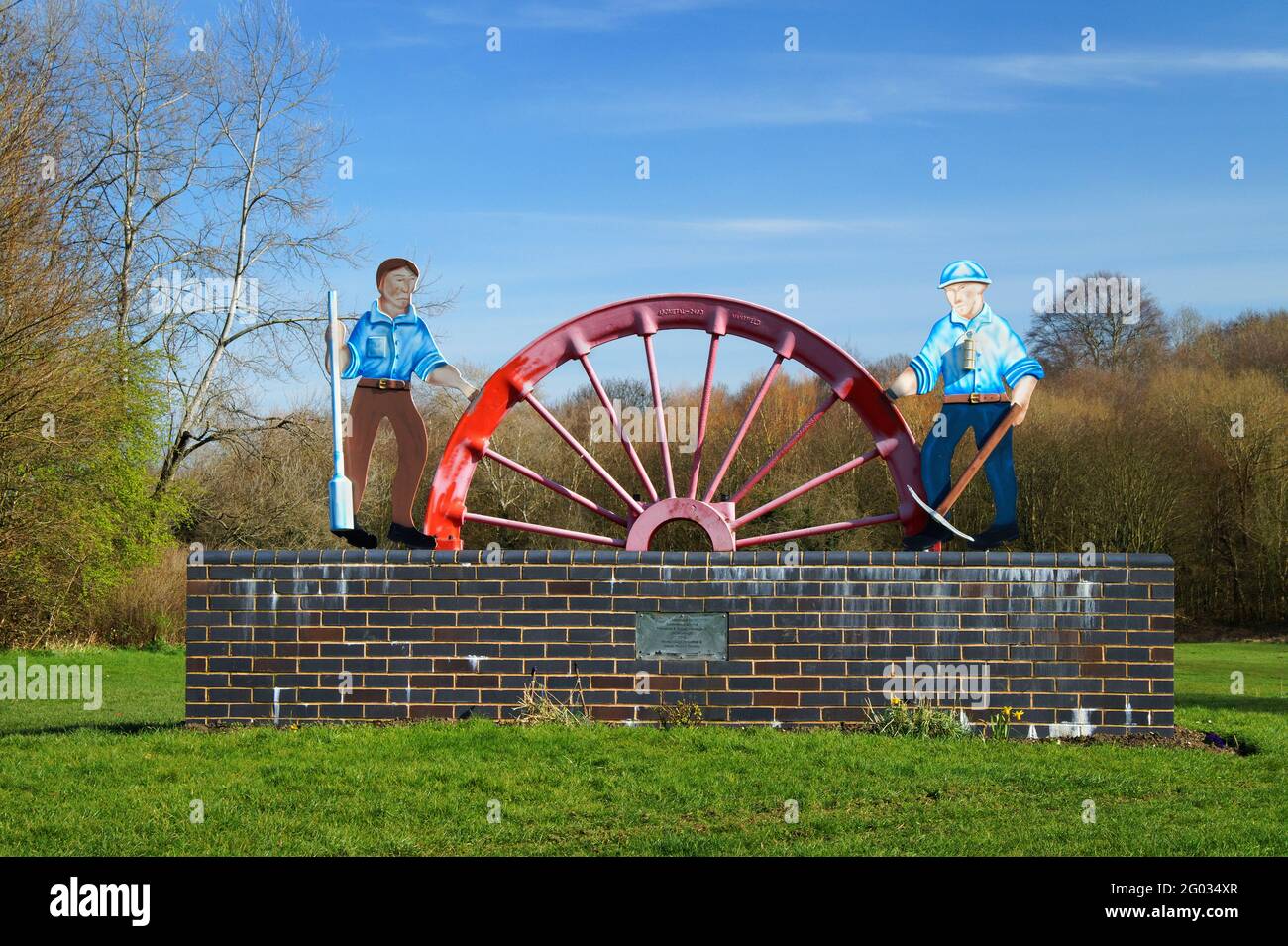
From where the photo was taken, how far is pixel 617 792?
8281 millimetres

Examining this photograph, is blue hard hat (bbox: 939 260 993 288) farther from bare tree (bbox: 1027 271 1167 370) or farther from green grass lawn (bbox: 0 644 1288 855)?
bare tree (bbox: 1027 271 1167 370)

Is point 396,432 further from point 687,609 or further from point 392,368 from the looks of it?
point 687,609

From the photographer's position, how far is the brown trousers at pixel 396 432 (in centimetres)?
1203

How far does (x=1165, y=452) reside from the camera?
26.9m

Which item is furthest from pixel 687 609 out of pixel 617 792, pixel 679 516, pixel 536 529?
pixel 617 792

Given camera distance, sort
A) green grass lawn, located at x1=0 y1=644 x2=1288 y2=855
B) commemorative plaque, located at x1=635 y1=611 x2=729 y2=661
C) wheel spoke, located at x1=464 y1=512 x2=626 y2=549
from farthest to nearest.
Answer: wheel spoke, located at x1=464 y1=512 x2=626 y2=549, commemorative plaque, located at x1=635 y1=611 x2=729 y2=661, green grass lawn, located at x1=0 y1=644 x2=1288 y2=855

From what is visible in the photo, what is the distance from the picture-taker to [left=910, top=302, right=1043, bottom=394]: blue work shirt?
11570 millimetres

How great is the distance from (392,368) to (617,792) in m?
5.27

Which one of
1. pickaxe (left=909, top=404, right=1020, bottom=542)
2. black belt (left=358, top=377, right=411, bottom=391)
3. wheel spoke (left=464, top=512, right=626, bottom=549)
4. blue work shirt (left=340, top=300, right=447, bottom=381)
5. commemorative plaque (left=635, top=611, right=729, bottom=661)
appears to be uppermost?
blue work shirt (left=340, top=300, right=447, bottom=381)

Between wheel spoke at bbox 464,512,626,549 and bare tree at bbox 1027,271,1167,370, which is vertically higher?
bare tree at bbox 1027,271,1167,370

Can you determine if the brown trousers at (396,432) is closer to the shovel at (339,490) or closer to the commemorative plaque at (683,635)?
the shovel at (339,490)

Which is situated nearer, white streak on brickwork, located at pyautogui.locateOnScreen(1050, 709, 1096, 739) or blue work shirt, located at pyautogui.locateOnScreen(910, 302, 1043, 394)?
white streak on brickwork, located at pyautogui.locateOnScreen(1050, 709, 1096, 739)

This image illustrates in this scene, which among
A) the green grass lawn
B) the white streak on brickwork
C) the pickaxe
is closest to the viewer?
the green grass lawn

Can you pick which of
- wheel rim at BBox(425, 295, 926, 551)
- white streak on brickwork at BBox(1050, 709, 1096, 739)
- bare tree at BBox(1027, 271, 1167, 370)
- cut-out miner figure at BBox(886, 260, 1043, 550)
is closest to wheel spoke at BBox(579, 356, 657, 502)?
wheel rim at BBox(425, 295, 926, 551)
